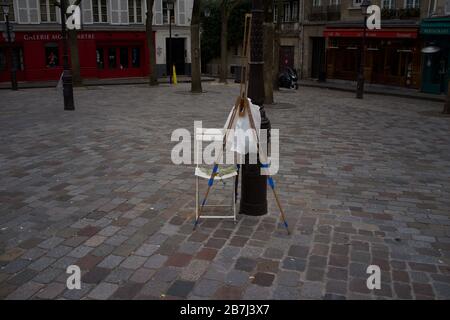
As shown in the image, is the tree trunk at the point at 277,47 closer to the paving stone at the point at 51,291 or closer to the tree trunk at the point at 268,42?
the tree trunk at the point at 268,42

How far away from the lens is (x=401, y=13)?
26.0 meters

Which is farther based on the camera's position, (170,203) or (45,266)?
(170,203)

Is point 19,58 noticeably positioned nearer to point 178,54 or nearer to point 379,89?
point 178,54

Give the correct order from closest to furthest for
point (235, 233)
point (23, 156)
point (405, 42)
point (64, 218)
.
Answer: point (235, 233) < point (64, 218) < point (23, 156) < point (405, 42)

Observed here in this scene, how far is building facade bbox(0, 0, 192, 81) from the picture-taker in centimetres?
3091

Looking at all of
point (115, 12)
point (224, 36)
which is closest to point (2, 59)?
point (115, 12)

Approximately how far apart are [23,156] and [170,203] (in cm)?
447

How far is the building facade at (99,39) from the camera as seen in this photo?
3091 cm

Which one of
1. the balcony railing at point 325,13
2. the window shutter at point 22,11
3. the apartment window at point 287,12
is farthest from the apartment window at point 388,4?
the window shutter at point 22,11

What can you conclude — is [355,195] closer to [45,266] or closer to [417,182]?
[417,182]

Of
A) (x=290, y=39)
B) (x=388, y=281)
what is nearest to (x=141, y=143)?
(x=388, y=281)

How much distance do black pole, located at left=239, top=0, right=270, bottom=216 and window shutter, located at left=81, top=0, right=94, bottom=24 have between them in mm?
29913

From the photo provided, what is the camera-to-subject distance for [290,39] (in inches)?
1416

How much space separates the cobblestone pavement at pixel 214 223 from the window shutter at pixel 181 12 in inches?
1072
